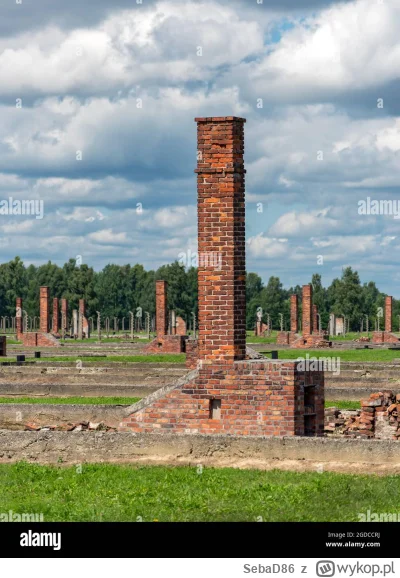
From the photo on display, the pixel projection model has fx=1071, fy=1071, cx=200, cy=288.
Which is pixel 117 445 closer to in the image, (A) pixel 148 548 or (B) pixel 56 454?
(B) pixel 56 454

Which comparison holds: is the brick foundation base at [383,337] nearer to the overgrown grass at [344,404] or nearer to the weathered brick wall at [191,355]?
the weathered brick wall at [191,355]

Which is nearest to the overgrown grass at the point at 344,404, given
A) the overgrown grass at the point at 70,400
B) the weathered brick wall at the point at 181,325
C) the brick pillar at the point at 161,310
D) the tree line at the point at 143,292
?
the overgrown grass at the point at 70,400

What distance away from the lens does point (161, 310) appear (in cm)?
4675

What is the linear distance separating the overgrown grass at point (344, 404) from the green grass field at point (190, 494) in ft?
25.4

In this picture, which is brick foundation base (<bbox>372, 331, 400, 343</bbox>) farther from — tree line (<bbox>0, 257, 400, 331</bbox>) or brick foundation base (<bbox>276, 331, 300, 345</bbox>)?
tree line (<bbox>0, 257, 400, 331</bbox>)

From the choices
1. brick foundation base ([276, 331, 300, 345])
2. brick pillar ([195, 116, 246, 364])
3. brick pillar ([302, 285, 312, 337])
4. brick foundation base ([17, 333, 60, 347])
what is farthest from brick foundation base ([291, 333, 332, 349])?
brick pillar ([195, 116, 246, 364])

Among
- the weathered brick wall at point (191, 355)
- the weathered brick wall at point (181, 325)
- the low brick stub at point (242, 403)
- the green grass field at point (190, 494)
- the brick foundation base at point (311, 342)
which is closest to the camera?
the green grass field at point (190, 494)

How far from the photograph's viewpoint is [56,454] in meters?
13.8

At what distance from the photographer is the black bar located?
355 inches

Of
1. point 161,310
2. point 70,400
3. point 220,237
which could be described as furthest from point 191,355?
point 161,310

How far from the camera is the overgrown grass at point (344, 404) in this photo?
20.3 metres

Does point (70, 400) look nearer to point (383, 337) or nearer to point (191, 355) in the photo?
point (191, 355)

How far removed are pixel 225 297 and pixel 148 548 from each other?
5.89 metres

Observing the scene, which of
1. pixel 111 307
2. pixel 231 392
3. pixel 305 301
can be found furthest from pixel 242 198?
pixel 111 307
